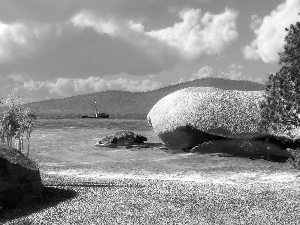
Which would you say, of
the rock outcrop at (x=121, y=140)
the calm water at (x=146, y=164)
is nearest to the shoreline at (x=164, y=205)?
the calm water at (x=146, y=164)

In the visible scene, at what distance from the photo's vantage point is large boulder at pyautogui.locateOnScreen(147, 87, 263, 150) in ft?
89.8

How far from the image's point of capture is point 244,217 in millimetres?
11820

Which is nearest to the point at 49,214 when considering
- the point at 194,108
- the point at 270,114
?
the point at 270,114

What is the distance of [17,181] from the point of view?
1328 cm

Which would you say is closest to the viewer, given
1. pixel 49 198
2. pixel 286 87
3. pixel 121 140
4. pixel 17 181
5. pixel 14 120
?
pixel 17 181

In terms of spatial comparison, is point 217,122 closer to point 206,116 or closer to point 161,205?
point 206,116

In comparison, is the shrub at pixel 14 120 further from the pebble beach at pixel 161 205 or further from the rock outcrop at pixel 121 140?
the rock outcrop at pixel 121 140

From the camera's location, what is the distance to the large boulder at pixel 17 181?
1305 cm

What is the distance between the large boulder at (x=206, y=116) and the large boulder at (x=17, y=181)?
52.0ft

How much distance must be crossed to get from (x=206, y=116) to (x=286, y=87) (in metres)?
12.2

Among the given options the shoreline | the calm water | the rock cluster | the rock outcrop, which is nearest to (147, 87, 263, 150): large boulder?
the rock cluster

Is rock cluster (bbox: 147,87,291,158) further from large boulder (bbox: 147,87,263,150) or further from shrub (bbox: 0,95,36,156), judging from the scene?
shrub (bbox: 0,95,36,156)

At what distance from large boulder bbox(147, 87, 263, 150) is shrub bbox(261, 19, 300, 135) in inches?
399

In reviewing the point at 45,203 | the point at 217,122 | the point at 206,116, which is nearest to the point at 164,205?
the point at 45,203
